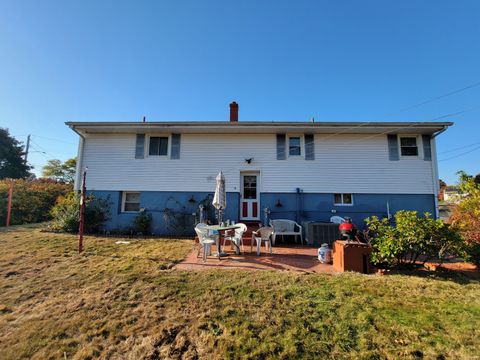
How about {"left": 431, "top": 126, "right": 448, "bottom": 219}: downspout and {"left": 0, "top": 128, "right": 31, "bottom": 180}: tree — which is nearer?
{"left": 431, "top": 126, "right": 448, "bottom": 219}: downspout

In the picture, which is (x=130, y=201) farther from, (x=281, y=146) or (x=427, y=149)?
(x=427, y=149)

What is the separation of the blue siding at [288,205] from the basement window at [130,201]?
245 millimetres

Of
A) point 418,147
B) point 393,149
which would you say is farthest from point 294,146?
point 418,147

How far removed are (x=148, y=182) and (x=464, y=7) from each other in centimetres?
1361

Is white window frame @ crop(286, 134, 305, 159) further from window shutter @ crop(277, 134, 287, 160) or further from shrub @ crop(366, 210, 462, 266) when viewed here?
shrub @ crop(366, 210, 462, 266)

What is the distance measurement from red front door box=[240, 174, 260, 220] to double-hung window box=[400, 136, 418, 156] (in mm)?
6815

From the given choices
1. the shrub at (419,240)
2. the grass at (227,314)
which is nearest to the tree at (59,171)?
the grass at (227,314)

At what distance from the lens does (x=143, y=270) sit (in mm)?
5145

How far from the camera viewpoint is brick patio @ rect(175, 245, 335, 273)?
218 inches

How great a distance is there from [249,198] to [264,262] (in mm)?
4793

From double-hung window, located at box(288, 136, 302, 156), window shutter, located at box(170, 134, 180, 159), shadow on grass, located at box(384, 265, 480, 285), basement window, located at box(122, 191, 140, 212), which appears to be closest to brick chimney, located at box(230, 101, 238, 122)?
window shutter, located at box(170, 134, 180, 159)

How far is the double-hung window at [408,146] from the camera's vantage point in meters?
10.4

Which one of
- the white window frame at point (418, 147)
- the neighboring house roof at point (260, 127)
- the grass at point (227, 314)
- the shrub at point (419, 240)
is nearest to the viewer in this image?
the grass at point (227, 314)

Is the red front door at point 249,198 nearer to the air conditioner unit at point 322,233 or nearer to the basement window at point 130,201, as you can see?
the air conditioner unit at point 322,233
